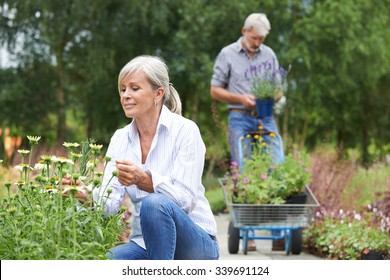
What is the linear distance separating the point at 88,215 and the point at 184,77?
18.1 meters

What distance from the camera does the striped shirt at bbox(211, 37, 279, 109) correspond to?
754cm

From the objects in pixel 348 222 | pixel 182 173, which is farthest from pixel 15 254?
pixel 348 222

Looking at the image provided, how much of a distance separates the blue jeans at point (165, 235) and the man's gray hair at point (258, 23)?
3722mm

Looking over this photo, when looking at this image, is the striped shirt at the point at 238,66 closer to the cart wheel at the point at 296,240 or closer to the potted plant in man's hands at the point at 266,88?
the potted plant in man's hands at the point at 266,88

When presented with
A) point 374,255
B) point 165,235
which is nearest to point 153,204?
point 165,235

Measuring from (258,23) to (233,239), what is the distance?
1.83m

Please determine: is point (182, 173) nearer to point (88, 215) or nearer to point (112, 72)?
point (88, 215)

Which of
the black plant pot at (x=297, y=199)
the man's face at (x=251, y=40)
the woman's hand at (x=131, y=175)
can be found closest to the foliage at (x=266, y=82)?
the man's face at (x=251, y=40)

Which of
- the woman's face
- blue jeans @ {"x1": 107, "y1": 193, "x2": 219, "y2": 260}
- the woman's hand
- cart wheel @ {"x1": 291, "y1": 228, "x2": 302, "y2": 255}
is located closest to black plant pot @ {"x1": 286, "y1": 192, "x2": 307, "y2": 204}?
cart wheel @ {"x1": 291, "y1": 228, "x2": 302, "y2": 255}

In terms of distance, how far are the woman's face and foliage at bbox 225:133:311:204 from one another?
3.29 metres

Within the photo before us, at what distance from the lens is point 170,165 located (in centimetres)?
383

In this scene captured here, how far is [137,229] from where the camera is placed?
3.97m

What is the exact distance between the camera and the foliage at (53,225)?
307cm

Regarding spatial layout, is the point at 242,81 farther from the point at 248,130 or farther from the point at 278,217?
the point at 278,217
